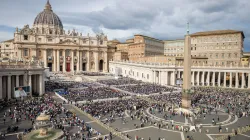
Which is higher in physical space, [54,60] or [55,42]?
[55,42]

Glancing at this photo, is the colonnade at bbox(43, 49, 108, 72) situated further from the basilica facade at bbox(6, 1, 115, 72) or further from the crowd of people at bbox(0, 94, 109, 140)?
the crowd of people at bbox(0, 94, 109, 140)

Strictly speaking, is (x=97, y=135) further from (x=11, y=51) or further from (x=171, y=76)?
(x=11, y=51)

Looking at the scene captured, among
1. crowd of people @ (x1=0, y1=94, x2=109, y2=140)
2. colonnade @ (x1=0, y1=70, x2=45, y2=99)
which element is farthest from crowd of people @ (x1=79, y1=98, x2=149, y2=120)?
colonnade @ (x1=0, y1=70, x2=45, y2=99)

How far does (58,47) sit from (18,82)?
4648 centimetres

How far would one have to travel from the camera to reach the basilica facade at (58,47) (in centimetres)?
7204

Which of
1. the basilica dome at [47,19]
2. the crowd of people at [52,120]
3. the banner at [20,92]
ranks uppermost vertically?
the basilica dome at [47,19]

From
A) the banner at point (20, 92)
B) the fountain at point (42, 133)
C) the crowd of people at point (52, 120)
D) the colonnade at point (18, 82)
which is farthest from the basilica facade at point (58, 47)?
the fountain at point (42, 133)

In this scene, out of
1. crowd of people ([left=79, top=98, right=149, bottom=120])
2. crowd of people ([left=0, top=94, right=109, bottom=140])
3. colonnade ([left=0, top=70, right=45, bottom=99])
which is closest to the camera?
crowd of people ([left=0, top=94, right=109, bottom=140])

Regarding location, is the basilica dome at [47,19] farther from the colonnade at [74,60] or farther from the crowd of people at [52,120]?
the crowd of people at [52,120]

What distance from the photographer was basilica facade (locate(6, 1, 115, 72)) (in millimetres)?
72044

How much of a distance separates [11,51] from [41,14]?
2461 centimetres

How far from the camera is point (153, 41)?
8088 centimetres

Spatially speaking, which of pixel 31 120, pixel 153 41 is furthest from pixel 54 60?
pixel 31 120

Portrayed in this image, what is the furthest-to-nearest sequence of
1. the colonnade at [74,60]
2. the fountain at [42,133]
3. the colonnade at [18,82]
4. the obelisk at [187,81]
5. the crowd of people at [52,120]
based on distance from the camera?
1. the colonnade at [74,60]
2. the colonnade at [18,82]
3. the obelisk at [187,81]
4. the crowd of people at [52,120]
5. the fountain at [42,133]
